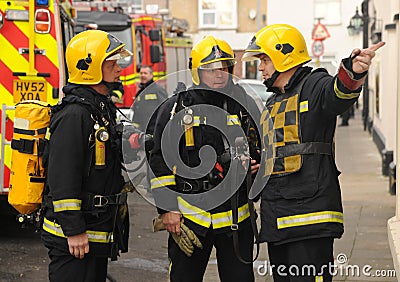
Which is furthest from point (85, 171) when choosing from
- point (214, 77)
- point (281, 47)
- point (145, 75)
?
point (145, 75)

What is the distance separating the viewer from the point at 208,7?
41656mm

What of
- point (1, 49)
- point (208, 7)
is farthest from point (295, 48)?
point (208, 7)

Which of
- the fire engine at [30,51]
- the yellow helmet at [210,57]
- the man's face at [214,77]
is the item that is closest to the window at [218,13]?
the fire engine at [30,51]

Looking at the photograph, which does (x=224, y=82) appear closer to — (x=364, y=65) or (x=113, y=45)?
(x=113, y=45)

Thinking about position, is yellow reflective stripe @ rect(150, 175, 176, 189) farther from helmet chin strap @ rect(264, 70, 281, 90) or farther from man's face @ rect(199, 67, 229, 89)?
helmet chin strap @ rect(264, 70, 281, 90)

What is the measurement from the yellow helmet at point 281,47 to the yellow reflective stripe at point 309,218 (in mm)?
882

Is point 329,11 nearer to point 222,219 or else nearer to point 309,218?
point 222,219

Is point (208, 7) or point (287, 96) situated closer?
point (287, 96)

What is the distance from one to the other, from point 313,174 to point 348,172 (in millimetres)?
10376

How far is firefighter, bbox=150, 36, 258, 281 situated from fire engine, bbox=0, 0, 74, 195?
137 inches

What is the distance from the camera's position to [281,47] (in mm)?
4957

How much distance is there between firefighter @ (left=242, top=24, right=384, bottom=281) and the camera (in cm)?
475

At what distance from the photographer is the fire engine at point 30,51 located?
28.0ft

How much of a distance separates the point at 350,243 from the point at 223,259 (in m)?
3.56
